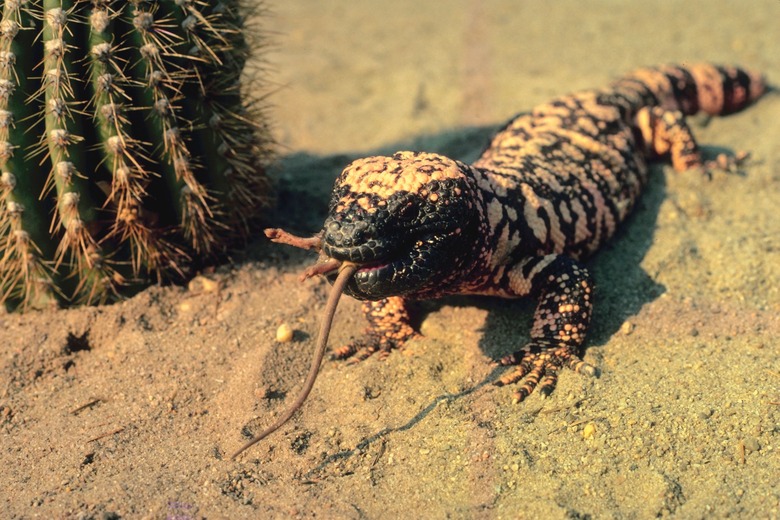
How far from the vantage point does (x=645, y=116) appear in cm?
544

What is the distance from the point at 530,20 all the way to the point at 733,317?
5.36 meters

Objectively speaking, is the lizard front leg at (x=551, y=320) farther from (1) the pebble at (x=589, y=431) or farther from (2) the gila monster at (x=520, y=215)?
(1) the pebble at (x=589, y=431)

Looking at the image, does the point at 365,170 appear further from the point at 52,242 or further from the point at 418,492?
the point at 52,242

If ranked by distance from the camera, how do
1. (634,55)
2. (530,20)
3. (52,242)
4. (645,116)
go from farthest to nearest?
(530,20), (634,55), (645,116), (52,242)

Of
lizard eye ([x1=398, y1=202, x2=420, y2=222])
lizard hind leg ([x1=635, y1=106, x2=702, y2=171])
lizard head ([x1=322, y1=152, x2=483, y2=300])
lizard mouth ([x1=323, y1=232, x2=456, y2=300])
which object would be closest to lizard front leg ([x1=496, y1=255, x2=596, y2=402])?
lizard head ([x1=322, y1=152, x2=483, y2=300])

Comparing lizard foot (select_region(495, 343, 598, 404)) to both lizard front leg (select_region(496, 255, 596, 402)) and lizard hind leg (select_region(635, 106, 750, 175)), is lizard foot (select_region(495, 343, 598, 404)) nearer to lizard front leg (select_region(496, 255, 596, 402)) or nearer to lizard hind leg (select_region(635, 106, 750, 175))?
lizard front leg (select_region(496, 255, 596, 402))

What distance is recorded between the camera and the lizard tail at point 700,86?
5816mm

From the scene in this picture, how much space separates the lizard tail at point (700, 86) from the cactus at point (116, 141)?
3.14 meters

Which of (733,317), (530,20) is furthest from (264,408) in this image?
(530,20)

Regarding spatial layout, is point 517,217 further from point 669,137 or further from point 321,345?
point 669,137

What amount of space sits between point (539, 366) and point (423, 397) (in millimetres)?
591

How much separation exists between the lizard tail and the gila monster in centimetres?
4

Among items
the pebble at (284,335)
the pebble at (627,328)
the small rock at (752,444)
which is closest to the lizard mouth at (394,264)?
the pebble at (284,335)

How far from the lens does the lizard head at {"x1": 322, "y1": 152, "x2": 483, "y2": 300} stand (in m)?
3.16
